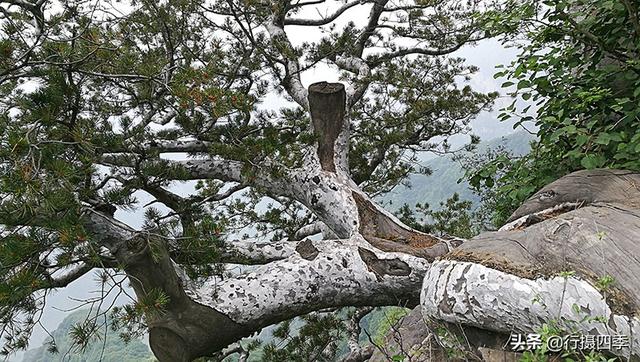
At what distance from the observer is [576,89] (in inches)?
98.7

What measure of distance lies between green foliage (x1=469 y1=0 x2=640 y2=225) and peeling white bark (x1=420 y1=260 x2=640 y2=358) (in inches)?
33.8

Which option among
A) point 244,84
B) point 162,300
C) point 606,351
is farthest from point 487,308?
point 244,84

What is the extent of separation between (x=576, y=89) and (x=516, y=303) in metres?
1.46

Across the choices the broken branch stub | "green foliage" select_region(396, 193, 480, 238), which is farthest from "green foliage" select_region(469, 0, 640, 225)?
"green foliage" select_region(396, 193, 480, 238)

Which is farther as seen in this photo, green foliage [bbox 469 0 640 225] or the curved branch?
the curved branch

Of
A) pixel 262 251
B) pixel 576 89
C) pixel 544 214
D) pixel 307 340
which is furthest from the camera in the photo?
pixel 307 340

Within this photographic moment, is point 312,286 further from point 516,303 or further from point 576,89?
point 576,89

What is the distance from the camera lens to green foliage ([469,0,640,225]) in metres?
2.21

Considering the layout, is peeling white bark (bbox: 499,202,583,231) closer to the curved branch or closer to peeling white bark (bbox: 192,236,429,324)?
peeling white bark (bbox: 192,236,429,324)

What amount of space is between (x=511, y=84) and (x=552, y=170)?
593 millimetres

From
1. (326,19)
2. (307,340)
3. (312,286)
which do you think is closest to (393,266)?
(312,286)

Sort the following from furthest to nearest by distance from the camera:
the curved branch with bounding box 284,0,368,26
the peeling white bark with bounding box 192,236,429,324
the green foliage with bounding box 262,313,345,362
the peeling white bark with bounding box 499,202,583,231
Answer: the curved branch with bounding box 284,0,368,26 → the green foliage with bounding box 262,313,345,362 → the peeling white bark with bounding box 192,236,429,324 → the peeling white bark with bounding box 499,202,583,231

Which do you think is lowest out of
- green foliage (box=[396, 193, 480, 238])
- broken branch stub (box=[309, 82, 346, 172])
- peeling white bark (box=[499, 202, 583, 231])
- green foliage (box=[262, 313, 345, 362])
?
green foliage (box=[262, 313, 345, 362])

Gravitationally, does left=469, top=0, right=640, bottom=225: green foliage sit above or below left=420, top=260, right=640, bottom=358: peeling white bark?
above
